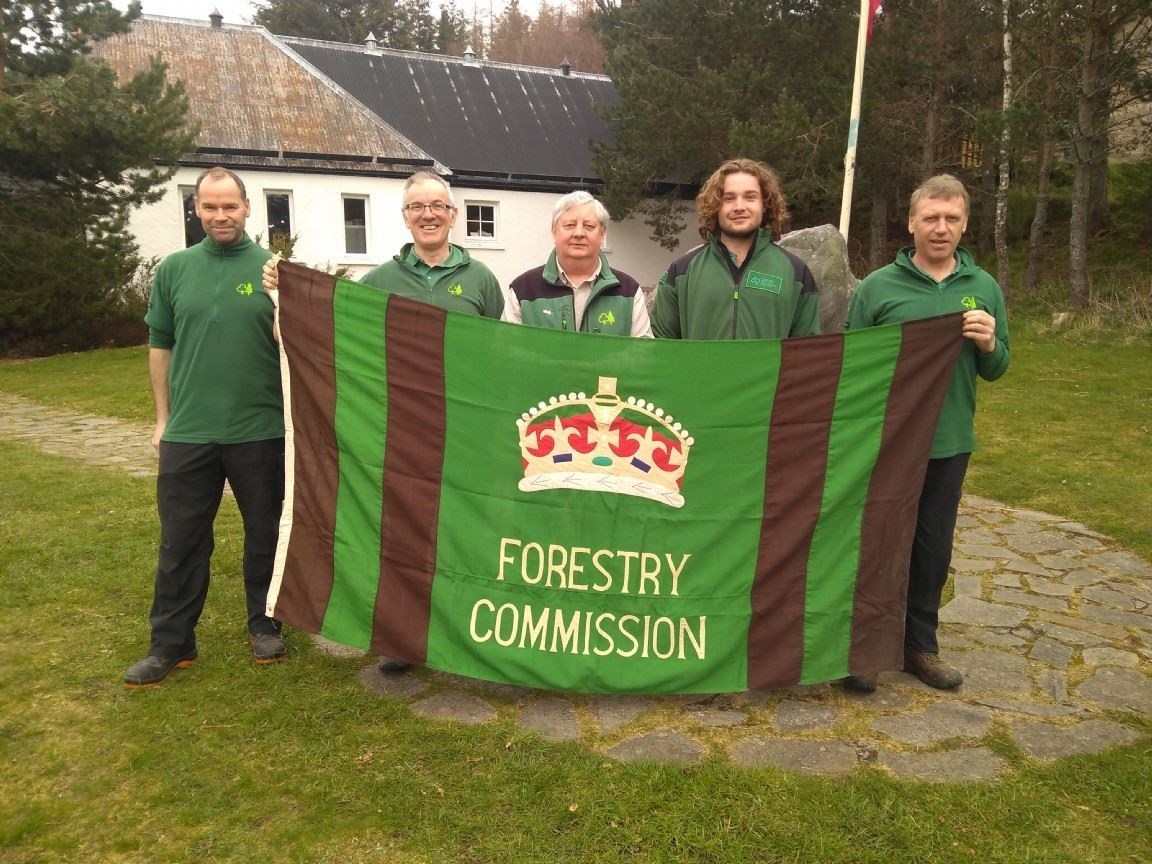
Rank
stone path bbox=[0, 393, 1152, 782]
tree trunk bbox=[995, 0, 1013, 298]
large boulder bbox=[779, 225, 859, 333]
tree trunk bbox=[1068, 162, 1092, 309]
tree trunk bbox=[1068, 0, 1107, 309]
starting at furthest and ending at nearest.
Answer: tree trunk bbox=[995, 0, 1013, 298] < tree trunk bbox=[1068, 162, 1092, 309] < tree trunk bbox=[1068, 0, 1107, 309] < large boulder bbox=[779, 225, 859, 333] < stone path bbox=[0, 393, 1152, 782]

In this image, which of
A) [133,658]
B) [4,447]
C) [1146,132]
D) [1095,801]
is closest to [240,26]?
[4,447]

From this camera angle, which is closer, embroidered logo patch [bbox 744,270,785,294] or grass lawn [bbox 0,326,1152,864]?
grass lawn [bbox 0,326,1152,864]

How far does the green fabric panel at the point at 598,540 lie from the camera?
10.4ft

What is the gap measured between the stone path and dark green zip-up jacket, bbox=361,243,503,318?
59.6 inches

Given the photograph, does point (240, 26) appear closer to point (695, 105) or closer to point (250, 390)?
point (695, 105)

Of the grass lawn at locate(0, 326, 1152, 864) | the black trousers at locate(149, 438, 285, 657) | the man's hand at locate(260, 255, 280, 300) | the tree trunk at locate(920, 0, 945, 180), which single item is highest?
the tree trunk at locate(920, 0, 945, 180)

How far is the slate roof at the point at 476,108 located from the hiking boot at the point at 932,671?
18.4 m

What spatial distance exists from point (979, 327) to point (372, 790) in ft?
8.64

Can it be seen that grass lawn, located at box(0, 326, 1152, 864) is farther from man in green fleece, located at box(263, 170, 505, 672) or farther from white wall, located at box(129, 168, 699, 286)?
white wall, located at box(129, 168, 699, 286)

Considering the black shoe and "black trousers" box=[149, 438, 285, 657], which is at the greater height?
"black trousers" box=[149, 438, 285, 657]

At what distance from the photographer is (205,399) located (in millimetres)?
3367

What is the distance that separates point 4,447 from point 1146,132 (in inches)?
727

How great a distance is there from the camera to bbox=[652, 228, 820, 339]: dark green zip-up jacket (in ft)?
11.0

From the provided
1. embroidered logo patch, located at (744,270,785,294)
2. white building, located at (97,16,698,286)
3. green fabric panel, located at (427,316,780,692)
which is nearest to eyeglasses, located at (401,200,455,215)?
green fabric panel, located at (427,316,780,692)
